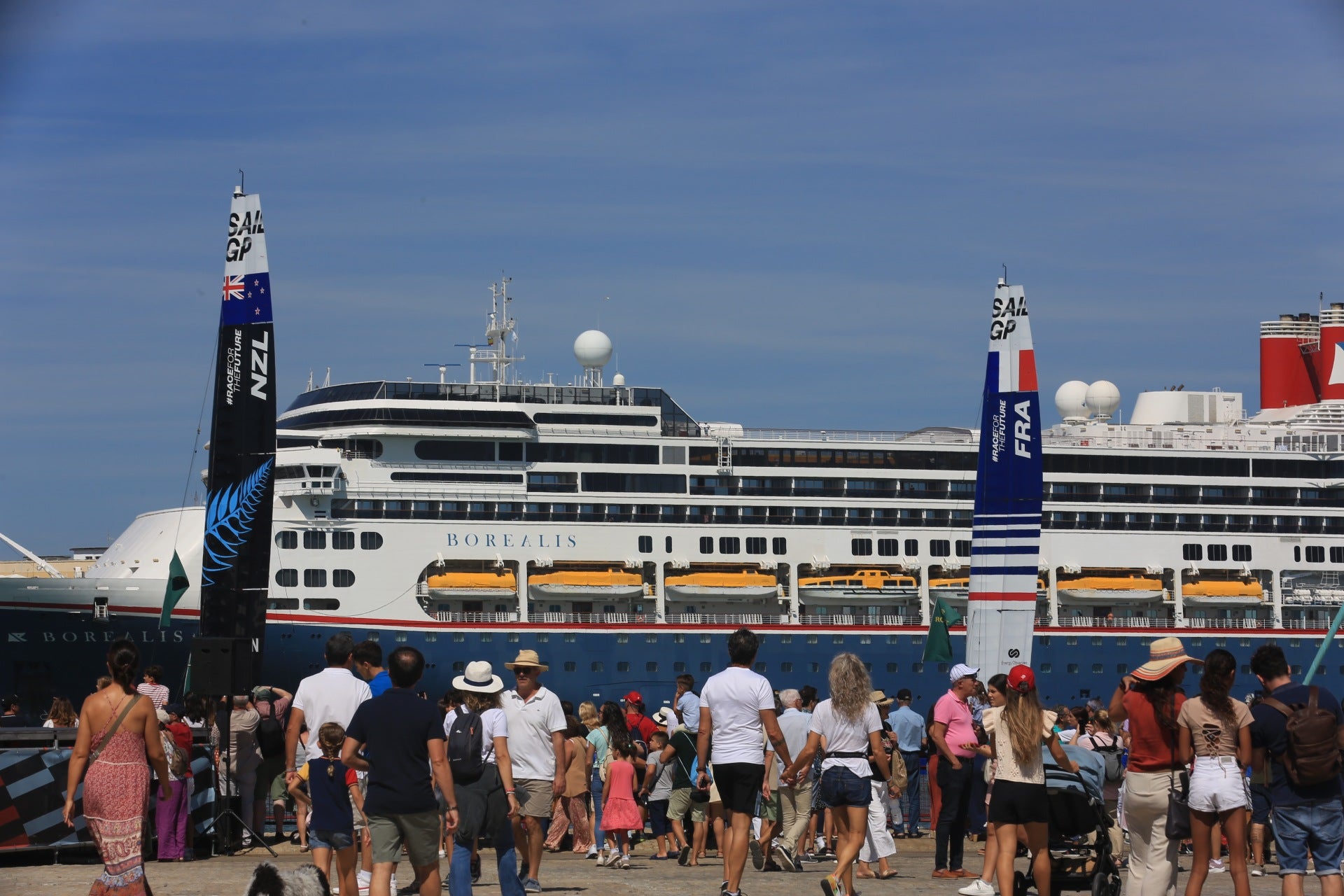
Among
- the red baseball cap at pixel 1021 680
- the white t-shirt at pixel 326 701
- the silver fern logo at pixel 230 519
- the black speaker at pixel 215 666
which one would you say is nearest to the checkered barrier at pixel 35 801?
the black speaker at pixel 215 666

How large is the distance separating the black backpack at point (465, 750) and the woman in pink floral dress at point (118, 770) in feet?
5.50

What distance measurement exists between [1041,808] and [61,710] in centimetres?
885

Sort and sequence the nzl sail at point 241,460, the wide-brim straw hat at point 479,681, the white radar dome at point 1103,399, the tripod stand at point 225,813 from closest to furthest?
the wide-brim straw hat at point 479,681, the tripod stand at point 225,813, the nzl sail at point 241,460, the white radar dome at point 1103,399

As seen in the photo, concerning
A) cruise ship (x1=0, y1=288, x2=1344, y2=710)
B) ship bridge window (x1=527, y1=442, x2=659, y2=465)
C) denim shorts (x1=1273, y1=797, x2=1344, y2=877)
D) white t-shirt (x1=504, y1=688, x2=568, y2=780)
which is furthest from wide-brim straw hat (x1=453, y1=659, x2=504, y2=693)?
ship bridge window (x1=527, y1=442, x2=659, y2=465)

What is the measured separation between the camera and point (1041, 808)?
33.2ft

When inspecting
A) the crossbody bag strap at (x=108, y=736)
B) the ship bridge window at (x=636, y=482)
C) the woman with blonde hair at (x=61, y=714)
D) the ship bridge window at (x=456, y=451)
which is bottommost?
the woman with blonde hair at (x=61, y=714)

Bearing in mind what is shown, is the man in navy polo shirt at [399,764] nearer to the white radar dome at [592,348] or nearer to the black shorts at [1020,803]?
the black shorts at [1020,803]

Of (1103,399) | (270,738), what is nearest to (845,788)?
(270,738)

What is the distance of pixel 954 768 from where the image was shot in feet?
41.7

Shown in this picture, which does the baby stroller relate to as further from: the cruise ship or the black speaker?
the cruise ship

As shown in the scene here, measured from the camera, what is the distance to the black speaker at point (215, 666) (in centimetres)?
1377

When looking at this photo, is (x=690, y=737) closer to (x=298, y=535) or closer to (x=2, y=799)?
(x=2, y=799)

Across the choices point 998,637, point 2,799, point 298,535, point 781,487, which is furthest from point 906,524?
point 2,799

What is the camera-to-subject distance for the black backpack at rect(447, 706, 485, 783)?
10047mm
